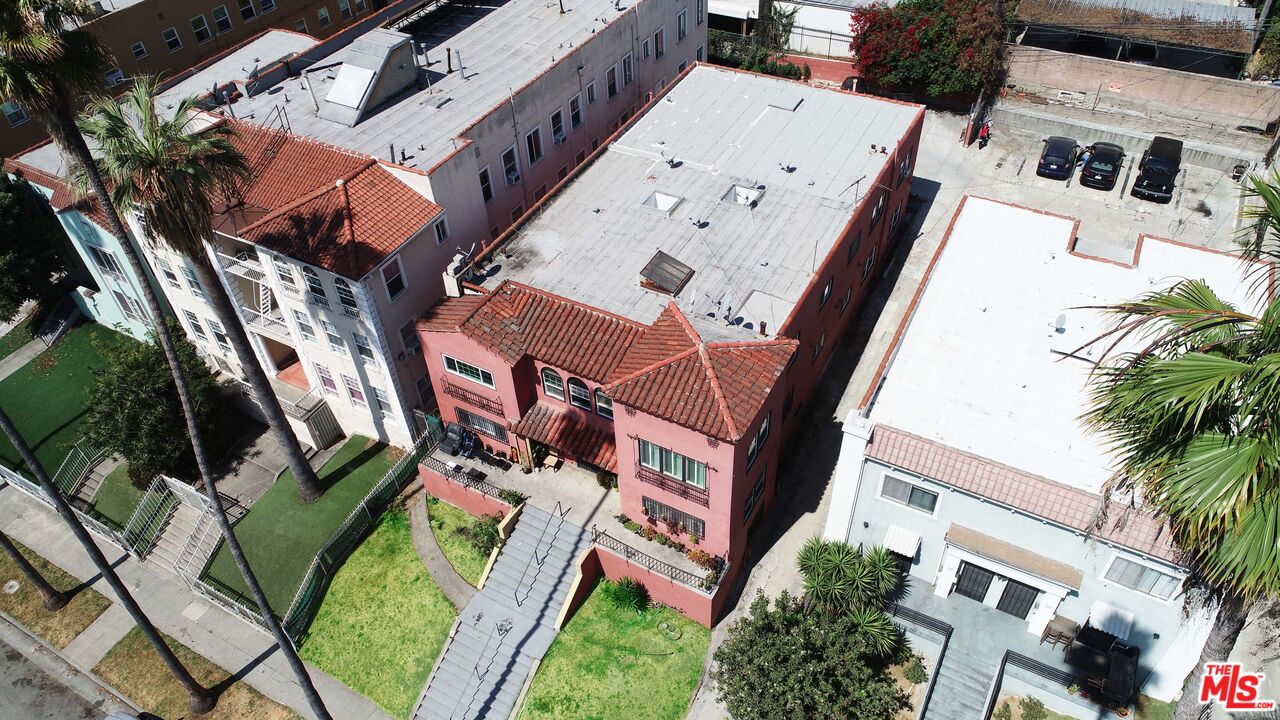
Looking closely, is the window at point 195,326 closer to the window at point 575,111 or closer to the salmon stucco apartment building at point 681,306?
the salmon stucco apartment building at point 681,306

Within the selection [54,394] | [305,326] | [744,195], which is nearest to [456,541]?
[305,326]

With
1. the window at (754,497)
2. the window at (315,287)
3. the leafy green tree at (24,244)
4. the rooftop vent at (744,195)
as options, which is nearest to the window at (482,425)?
the window at (315,287)

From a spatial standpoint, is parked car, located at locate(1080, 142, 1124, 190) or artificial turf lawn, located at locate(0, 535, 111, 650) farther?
parked car, located at locate(1080, 142, 1124, 190)

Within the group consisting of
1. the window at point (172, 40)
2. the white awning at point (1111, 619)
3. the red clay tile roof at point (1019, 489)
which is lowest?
the white awning at point (1111, 619)

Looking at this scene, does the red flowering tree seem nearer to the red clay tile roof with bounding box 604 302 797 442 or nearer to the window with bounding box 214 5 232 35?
the red clay tile roof with bounding box 604 302 797 442

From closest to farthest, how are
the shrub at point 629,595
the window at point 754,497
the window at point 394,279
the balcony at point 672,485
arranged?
the balcony at point 672,485
the window at point 754,497
the shrub at point 629,595
the window at point 394,279

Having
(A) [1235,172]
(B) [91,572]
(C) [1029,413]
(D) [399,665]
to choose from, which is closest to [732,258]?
(C) [1029,413]

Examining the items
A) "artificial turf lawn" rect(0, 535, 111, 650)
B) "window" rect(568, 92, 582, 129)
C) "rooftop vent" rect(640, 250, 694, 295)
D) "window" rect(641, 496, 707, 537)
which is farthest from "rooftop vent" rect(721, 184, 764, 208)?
"artificial turf lawn" rect(0, 535, 111, 650)
